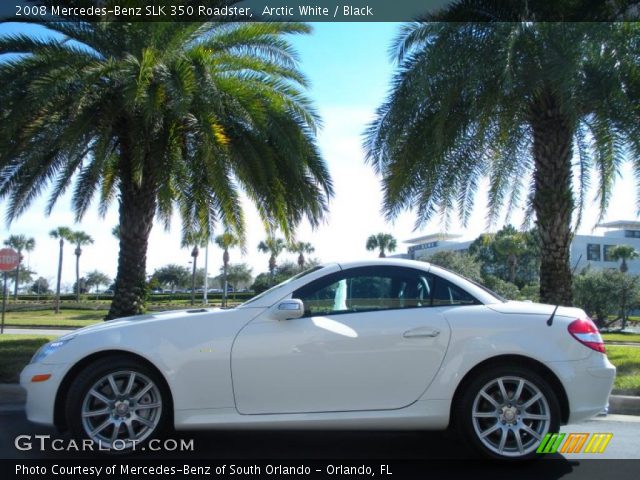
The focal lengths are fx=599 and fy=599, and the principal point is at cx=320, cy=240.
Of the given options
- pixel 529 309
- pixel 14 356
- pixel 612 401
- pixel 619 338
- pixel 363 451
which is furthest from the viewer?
pixel 619 338

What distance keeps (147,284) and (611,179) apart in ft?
30.1

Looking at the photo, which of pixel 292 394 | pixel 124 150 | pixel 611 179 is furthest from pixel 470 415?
pixel 124 150

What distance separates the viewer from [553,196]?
10.2 meters

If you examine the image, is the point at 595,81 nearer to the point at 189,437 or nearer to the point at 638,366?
the point at 638,366

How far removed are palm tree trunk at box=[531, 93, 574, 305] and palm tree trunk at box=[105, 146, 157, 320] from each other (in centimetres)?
713

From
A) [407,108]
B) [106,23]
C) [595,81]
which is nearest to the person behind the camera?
[595,81]

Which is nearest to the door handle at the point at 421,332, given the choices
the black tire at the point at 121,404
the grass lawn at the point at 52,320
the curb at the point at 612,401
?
the black tire at the point at 121,404

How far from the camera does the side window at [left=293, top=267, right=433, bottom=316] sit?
4867mm

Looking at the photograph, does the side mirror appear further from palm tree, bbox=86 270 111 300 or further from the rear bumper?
palm tree, bbox=86 270 111 300

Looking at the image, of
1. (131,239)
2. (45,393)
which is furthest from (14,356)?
(45,393)

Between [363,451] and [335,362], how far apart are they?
0.97m

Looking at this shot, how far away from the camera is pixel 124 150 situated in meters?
11.4

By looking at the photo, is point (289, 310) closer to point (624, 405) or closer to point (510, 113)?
point (624, 405)

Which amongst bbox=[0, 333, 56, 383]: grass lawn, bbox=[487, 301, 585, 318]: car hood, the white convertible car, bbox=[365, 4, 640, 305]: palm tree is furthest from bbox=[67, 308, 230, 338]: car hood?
bbox=[365, 4, 640, 305]: palm tree
